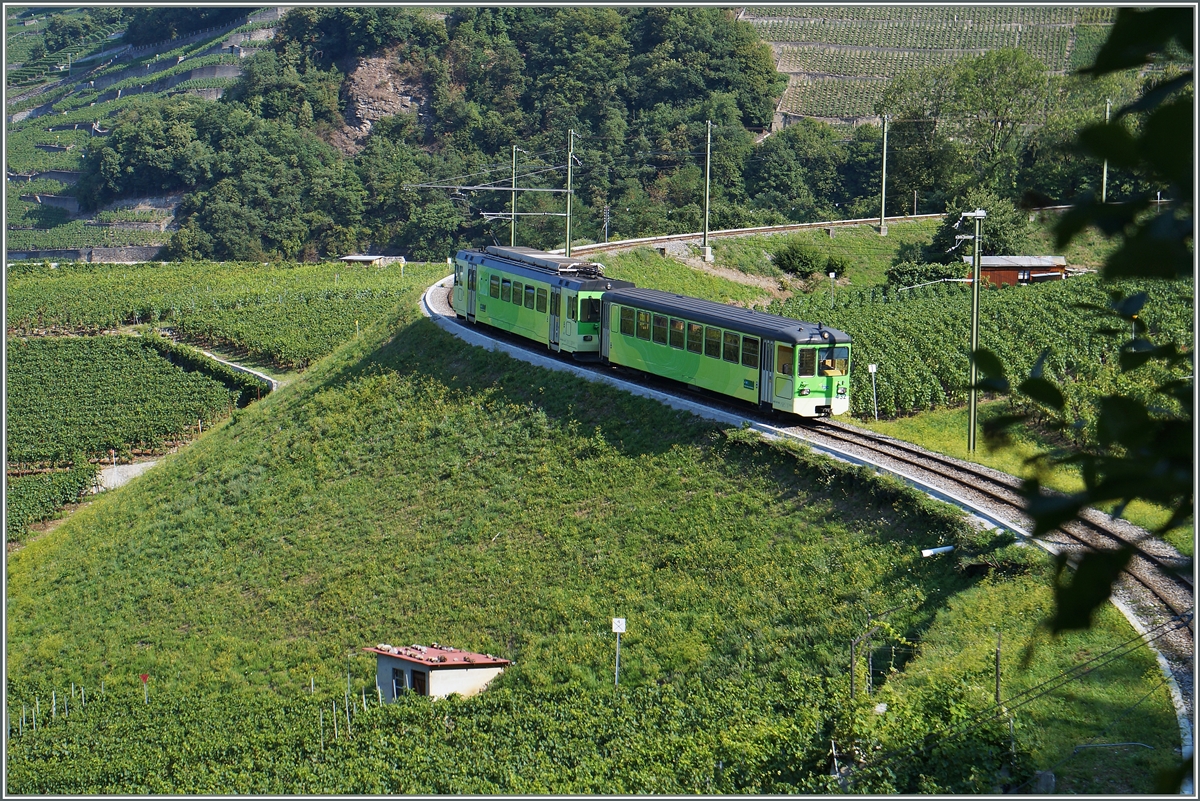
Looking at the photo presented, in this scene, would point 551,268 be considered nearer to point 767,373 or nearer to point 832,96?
point 767,373

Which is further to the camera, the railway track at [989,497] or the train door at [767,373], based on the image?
the train door at [767,373]

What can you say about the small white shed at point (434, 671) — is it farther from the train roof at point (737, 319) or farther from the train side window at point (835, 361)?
the train side window at point (835, 361)

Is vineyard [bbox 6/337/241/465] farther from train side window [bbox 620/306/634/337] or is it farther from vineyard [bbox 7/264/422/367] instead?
train side window [bbox 620/306/634/337]

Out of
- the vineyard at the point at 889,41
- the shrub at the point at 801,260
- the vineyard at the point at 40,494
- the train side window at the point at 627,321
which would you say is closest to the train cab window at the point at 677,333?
the train side window at the point at 627,321

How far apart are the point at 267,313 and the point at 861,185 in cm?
4496

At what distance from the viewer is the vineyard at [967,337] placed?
103 ft

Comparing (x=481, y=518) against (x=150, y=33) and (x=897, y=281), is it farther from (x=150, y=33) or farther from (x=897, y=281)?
(x=150, y=33)

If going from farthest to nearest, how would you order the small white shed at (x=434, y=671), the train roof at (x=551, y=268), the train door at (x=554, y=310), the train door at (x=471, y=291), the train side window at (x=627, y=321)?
1. the train door at (x=471, y=291)
2. the train door at (x=554, y=310)
3. the train roof at (x=551, y=268)
4. the train side window at (x=627, y=321)
5. the small white shed at (x=434, y=671)

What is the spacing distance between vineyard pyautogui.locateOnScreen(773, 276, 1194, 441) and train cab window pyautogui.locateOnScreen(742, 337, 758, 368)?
15.8 ft

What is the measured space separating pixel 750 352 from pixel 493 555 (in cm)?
723

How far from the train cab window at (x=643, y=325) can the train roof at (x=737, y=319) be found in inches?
9.2

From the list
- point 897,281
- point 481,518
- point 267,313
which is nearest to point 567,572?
point 481,518

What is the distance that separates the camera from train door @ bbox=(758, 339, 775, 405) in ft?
84.9

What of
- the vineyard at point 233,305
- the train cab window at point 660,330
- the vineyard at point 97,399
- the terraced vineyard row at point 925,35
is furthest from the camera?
the terraced vineyard row at point 925,35
